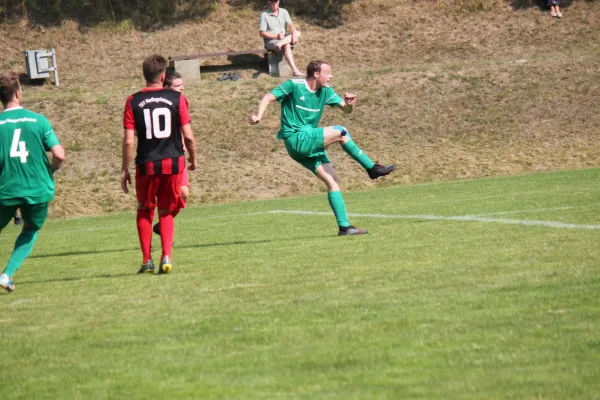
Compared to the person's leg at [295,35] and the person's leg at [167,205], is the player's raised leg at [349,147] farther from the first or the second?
the person's leg at [295,35]

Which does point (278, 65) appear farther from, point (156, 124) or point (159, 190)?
point (156, 124)

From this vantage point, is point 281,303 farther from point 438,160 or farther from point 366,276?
point 438,160

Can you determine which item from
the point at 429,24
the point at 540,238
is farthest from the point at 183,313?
the point at 429,24

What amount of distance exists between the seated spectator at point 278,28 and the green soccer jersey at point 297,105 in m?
12.0

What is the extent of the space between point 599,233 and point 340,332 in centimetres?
428

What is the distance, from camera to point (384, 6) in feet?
108

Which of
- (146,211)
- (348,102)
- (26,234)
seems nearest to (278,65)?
(348,102)

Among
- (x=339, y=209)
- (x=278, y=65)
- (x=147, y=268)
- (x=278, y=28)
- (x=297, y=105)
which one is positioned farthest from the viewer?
(x=278, y=65)

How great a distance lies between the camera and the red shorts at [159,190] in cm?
916

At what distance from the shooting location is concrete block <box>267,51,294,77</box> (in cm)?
2734

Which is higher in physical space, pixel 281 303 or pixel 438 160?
pixel 281 303

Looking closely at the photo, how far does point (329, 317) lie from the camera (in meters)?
6.14

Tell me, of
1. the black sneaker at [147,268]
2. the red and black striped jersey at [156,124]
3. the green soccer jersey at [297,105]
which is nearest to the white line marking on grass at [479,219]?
the green soccer jersey at [297,105]

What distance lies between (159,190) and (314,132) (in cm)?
282
